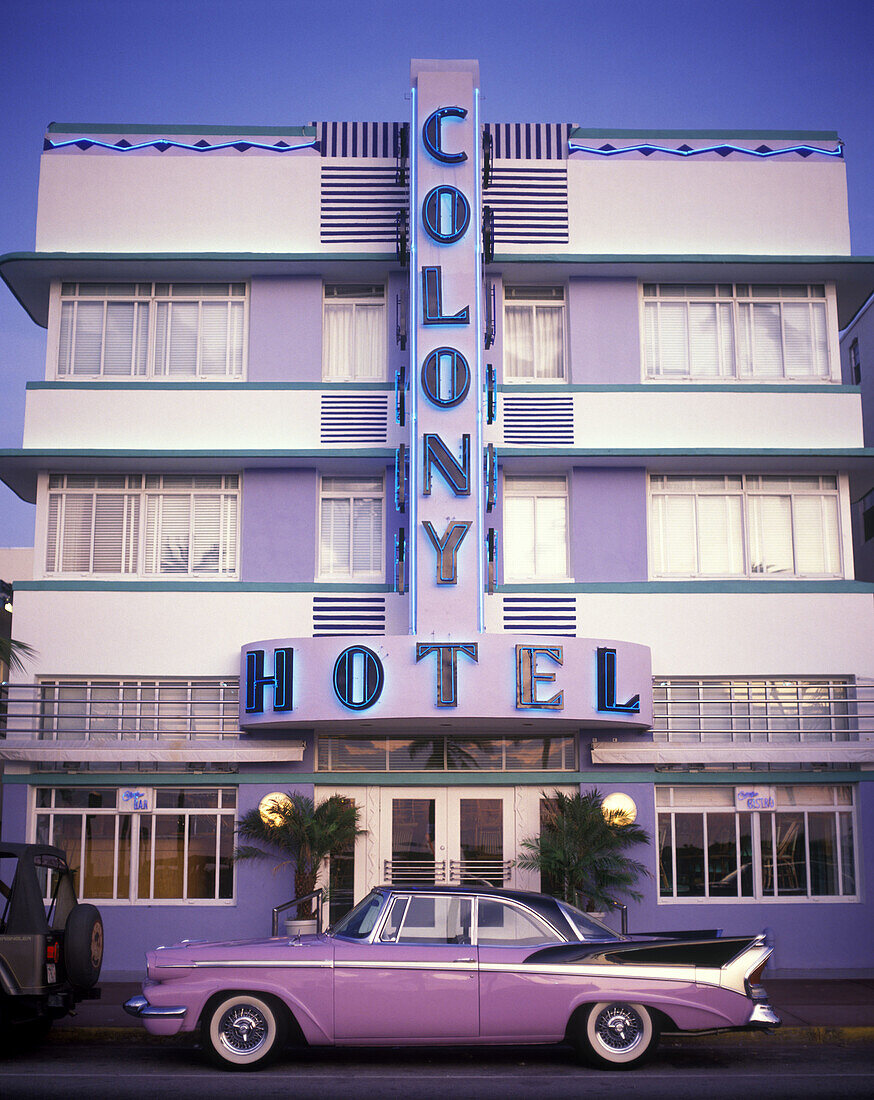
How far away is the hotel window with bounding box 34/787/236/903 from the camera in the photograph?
18.6 m

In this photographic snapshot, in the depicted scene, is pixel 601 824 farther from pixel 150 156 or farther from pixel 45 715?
pixel 150 156

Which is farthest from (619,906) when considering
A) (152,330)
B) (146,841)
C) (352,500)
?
(152,330)

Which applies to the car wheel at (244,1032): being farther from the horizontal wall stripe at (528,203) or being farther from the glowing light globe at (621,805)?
the horizontal wall stripe at (528,203)

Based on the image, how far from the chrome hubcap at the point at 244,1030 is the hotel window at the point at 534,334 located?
11758mm

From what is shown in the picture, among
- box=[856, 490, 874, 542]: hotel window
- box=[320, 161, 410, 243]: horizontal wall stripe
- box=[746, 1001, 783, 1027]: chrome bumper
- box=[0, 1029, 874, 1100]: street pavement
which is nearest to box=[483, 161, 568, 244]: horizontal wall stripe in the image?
box=[320, 161, 410, 243]: horizontal wall stripe

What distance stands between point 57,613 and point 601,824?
29.4 ft

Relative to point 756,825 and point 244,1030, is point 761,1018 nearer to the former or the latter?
point 244,1030

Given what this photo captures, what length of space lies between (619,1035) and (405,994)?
2059 millimetres

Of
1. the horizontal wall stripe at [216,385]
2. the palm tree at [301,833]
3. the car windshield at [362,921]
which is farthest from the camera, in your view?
A: the horizontal wall stripe at [216,385]

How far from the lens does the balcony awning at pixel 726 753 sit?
18297 millimetres

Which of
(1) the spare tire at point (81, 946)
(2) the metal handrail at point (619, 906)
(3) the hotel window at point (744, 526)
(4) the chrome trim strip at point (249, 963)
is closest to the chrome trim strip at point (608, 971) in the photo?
(4) the chrome trim strip at point (249, 963)

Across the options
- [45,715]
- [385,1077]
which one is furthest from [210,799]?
[385,1077]

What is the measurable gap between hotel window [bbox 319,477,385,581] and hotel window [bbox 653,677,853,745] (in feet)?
16.3

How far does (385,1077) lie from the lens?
11.3 m
